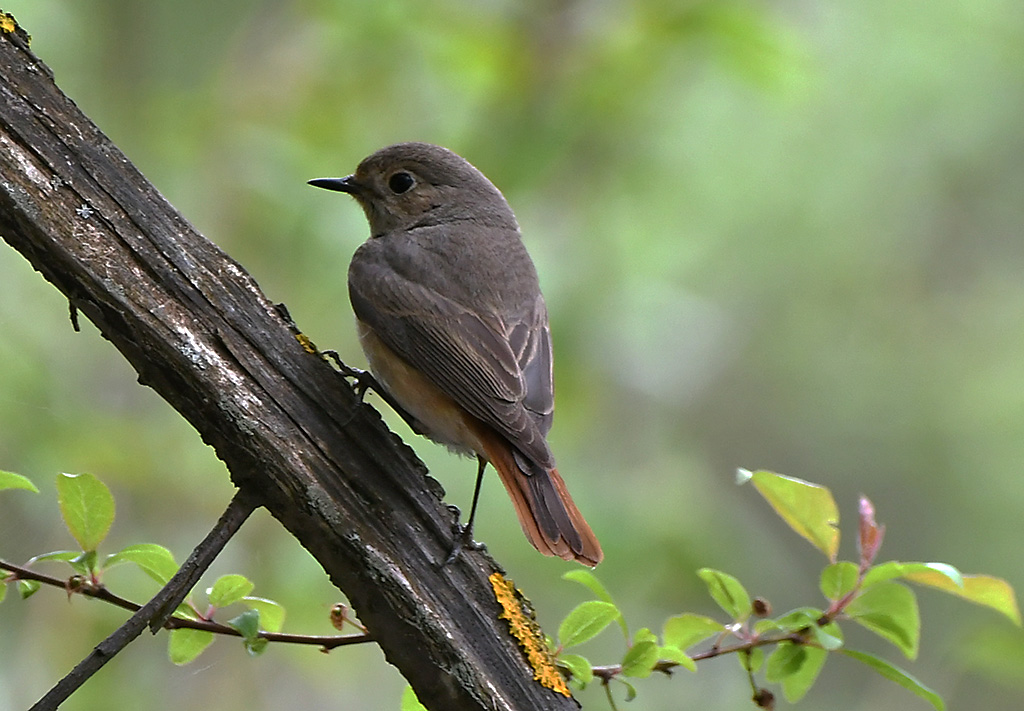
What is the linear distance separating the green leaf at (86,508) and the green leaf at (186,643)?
23 cm

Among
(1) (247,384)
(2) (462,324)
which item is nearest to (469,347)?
(2) (462,324)

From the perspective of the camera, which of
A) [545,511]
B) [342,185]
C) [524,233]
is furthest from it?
[524,233]

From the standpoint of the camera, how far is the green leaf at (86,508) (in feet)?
7.04

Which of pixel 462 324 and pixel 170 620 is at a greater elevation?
pixel 462 324

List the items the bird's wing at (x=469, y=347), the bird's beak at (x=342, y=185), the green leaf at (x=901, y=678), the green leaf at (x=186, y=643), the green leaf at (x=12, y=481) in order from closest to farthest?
the green leaf at (x=12, y=481) < the green leaf at (x=186, y=643) < the green leaf at (x=901, y=678) < the bird's wing at (x=469, y=347) < the bird's beak at (x=342, y=185)

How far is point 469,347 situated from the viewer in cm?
332

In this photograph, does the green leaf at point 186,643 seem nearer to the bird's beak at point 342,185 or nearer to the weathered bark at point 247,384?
the weathered bark at point 247,384

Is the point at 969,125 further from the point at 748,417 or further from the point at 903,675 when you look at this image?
the point at 903,675

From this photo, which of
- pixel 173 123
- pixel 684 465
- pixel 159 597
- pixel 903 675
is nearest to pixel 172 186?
pixel 173 123

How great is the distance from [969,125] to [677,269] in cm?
257

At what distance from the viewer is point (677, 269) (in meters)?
6.19

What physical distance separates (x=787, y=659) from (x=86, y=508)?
1.45 m

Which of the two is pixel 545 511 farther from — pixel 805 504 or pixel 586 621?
pixel 805 504

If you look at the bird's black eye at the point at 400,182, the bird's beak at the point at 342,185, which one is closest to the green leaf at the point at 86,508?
the bird's beak at the point at 342,185
